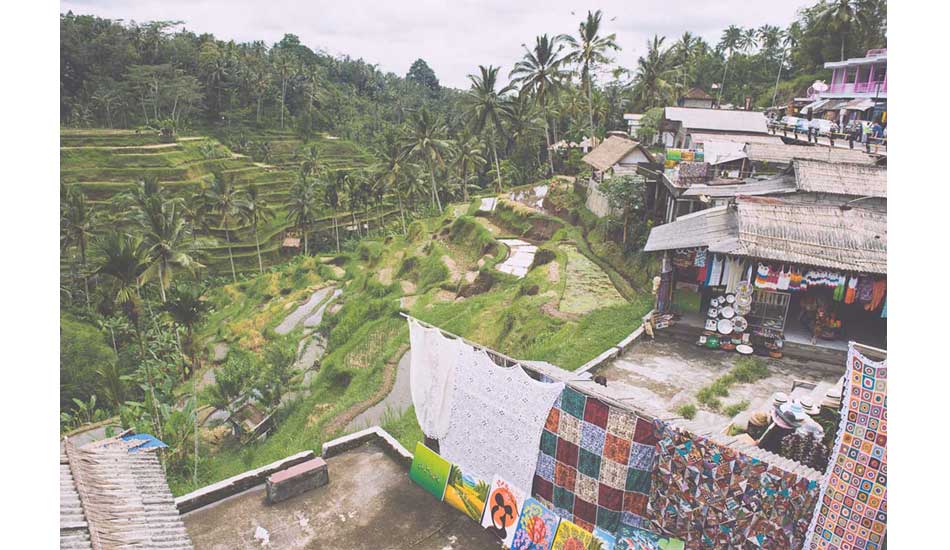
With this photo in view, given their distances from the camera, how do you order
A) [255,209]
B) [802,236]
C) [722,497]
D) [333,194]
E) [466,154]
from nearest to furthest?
1. [722,497]
2. [802,236]
3. [255,209]
4. [466,154]
5. [333,194]

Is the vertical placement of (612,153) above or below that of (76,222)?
above

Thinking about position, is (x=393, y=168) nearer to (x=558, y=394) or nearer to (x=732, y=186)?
(x=732, y=186)

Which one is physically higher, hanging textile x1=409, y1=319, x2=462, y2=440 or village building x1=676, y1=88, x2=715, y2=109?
village building x1=676, y1=88, x2=715, y2=109

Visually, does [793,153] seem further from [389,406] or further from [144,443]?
[144,443]

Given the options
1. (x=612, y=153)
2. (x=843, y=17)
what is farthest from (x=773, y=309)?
(x=843, y=17)

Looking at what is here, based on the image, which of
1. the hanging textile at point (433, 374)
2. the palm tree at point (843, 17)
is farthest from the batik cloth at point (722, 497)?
the palm tree at point (843, 17)

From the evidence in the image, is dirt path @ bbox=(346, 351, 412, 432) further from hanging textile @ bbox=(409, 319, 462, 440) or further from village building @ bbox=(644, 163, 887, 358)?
village building @ bbox=(644, 163, 887, 358)

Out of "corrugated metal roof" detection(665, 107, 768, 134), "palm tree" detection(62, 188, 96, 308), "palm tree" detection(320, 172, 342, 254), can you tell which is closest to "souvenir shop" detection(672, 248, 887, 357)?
"corrugated metal roof" detection(665, 107, 768, 134)

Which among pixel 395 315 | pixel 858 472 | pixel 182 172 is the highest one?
pixel 182 172
